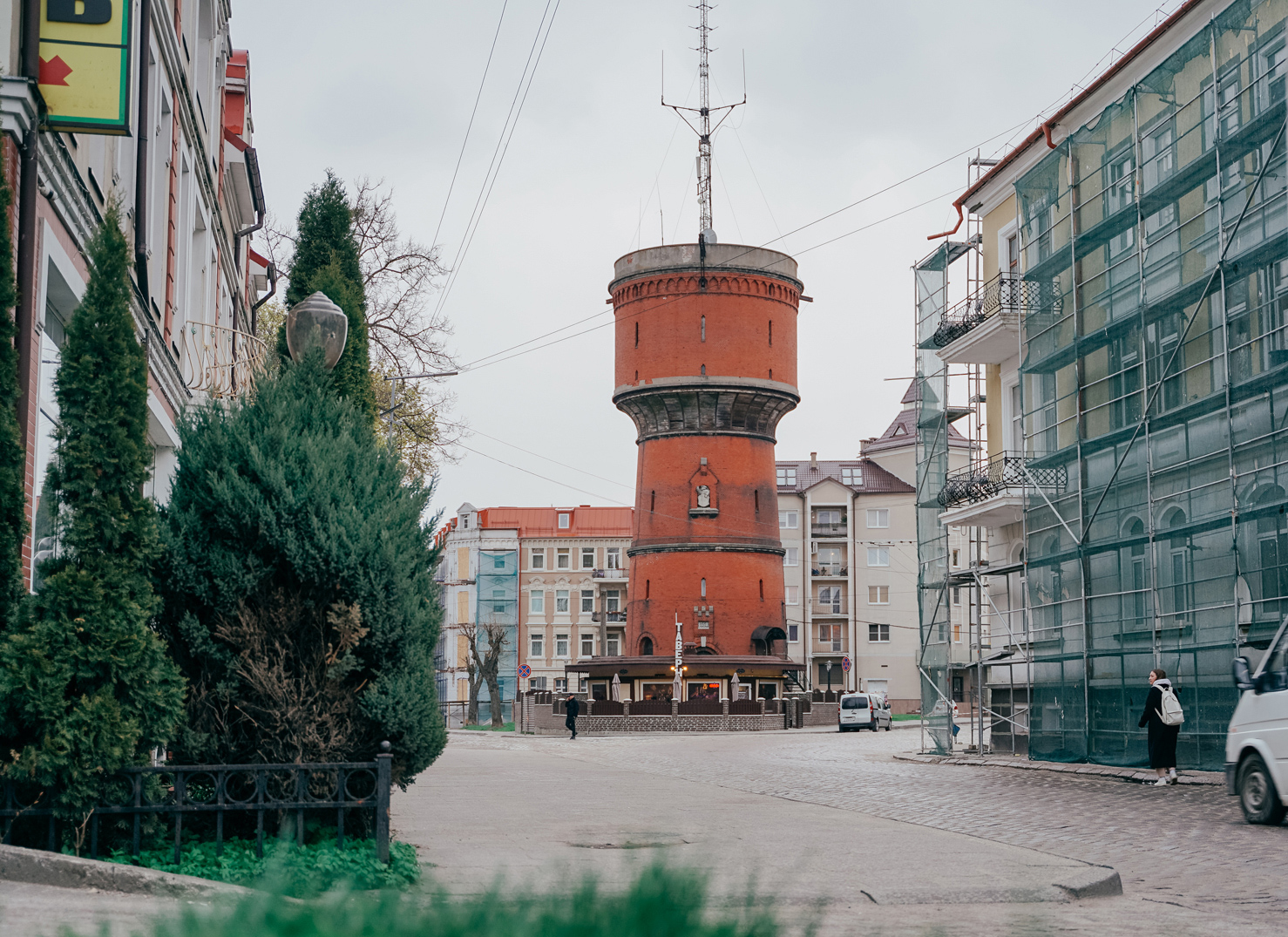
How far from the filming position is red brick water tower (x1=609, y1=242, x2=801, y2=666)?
5525 cm

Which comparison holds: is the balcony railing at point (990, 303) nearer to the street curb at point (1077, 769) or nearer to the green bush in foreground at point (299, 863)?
the street curb at point (1077, 769)

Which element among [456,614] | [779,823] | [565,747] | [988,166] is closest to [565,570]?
[456,614]

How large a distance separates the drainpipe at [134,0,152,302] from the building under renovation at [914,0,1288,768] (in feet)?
42.8

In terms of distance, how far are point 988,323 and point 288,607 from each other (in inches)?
784

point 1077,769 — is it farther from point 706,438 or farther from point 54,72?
point 706,438

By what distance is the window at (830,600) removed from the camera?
8556 centimetres

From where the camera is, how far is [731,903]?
2.57 meters

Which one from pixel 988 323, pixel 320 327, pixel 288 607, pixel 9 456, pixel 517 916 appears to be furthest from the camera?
pixel 988 323

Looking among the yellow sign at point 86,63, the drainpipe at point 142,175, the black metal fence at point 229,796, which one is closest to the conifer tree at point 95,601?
the black metal fence at point 229,796

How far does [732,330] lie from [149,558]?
48931mm

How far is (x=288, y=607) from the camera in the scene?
812 centimetres

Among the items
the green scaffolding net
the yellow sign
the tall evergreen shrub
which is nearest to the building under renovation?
the green scaffolding net

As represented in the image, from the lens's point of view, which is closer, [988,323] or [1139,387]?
[1139,387]

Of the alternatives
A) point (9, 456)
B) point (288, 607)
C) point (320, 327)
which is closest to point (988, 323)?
point (320, 327)
